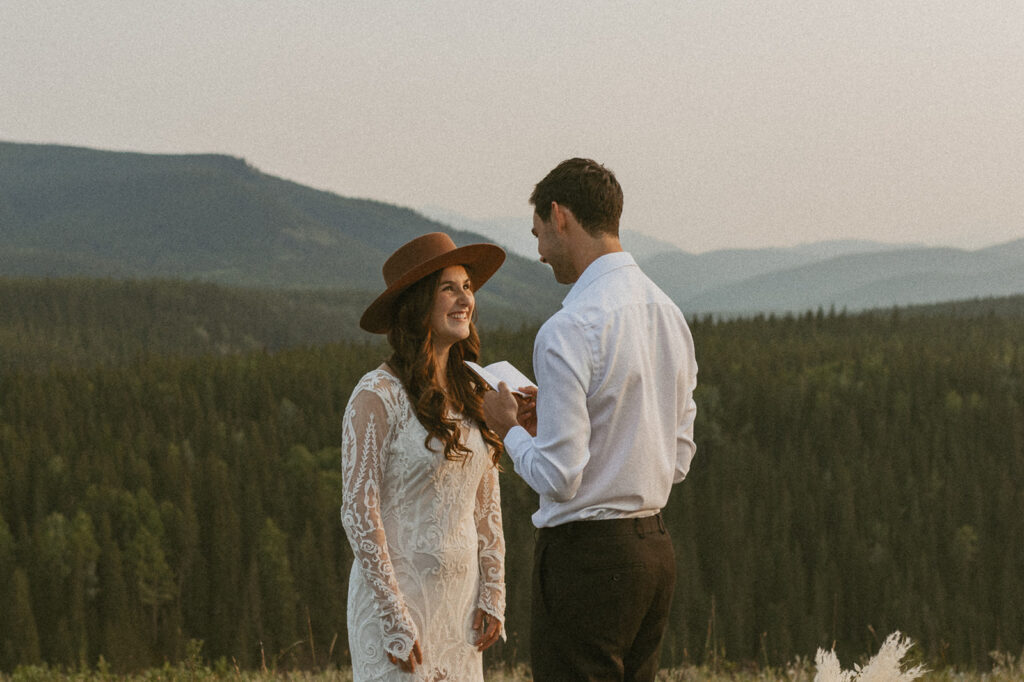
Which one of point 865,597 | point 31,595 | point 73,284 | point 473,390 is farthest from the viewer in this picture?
point 73,284

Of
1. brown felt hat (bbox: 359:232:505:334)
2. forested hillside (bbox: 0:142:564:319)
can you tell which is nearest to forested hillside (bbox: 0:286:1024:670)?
brown felt hat (bbox: 359:232:505:334)

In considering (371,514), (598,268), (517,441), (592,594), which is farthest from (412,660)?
(598,268)

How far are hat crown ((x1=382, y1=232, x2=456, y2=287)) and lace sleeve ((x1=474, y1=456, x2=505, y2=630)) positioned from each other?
0.77 metres

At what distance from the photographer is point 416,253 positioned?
4.04 metres

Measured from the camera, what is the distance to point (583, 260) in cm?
357

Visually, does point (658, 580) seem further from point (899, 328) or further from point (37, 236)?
point (37, 236)

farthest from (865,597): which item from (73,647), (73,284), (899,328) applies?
(73,284)

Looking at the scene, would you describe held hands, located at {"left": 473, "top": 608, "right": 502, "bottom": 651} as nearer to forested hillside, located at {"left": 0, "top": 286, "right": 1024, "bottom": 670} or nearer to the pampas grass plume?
the pampas grass plume

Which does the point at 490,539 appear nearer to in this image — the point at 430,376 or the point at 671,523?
the point at 430,376

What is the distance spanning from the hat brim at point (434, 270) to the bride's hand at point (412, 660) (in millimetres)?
1085

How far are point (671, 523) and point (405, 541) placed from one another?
43.5ft

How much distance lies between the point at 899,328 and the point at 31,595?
30654mm

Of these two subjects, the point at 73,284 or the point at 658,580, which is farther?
the point at 73,284

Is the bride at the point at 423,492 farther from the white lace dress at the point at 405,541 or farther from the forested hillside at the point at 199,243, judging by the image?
the forested hillside at the point at 199,243
